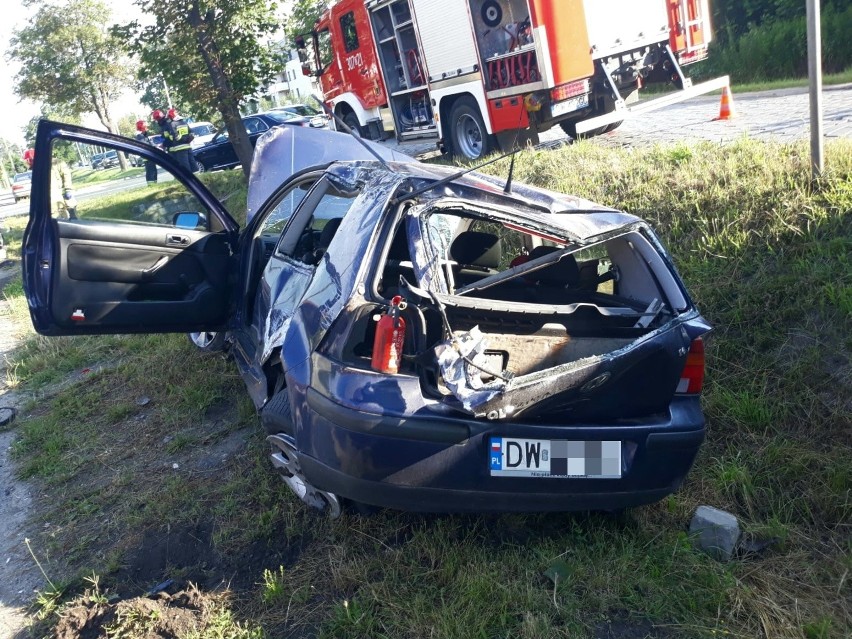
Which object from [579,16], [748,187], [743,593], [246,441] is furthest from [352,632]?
[579,16]

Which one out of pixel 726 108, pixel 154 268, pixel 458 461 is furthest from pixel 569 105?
pixel 458 461

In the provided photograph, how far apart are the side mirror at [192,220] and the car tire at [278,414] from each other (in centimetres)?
194

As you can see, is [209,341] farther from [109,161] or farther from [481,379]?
[109,161]

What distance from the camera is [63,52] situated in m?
25.1

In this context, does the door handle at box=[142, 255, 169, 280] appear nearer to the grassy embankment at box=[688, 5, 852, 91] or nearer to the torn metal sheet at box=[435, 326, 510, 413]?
the torn metal sheet at box=[435, 326, 510, 413]

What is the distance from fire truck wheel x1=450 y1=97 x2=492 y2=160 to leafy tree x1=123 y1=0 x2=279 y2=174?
309 centimetres

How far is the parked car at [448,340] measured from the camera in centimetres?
257

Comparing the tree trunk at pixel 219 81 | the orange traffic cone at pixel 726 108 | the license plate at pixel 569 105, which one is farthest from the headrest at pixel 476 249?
the tree trunk at pixel 219 81

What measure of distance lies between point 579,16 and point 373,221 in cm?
657

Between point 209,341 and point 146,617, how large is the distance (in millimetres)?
2757

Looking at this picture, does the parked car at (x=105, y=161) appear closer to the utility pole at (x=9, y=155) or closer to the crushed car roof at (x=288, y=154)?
the crushed car roof at (x=288, y=154)

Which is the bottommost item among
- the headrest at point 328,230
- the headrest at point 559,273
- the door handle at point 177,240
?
the headrest at point 559,273

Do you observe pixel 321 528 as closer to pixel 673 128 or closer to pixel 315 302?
pixel 315 302

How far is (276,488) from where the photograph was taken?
3.63 metres
